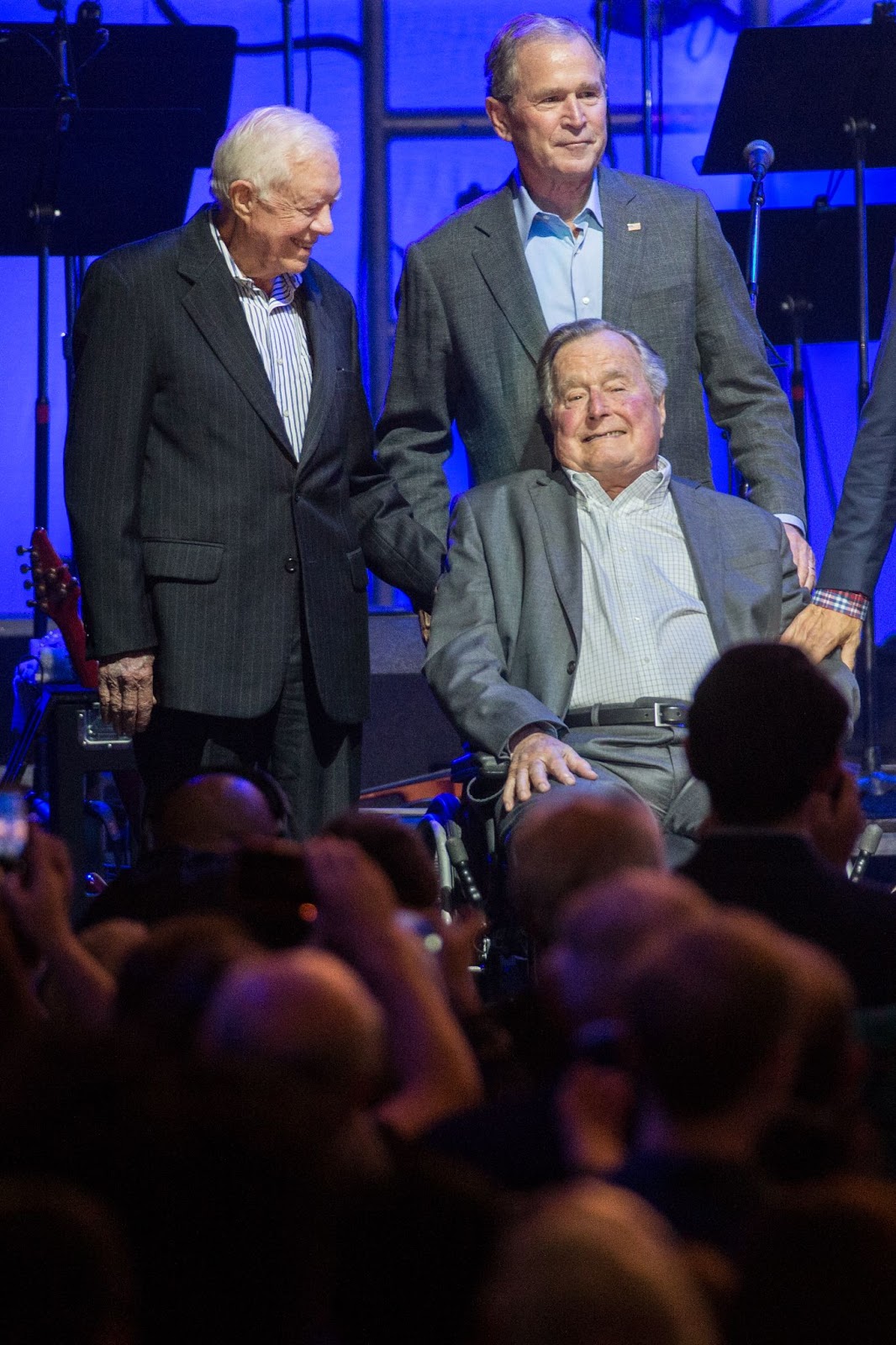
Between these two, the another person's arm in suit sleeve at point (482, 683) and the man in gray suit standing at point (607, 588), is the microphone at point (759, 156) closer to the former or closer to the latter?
the man in gray suit standing at point (607, 588)

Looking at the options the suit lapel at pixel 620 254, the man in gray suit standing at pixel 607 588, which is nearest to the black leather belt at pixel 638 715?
the man in gray suit standing at pixel 607 588

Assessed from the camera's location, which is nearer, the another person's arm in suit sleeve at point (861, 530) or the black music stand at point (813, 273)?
the another person's arm in suit sleeve at point (861, 530)

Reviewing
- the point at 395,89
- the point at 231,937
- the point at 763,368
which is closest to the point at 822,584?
the point at 763,368

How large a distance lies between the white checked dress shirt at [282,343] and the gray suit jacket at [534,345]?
0.32m

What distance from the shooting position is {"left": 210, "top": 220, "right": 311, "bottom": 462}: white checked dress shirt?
295 centimetres

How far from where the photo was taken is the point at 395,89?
6.23 m

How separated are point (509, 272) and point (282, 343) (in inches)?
20.1

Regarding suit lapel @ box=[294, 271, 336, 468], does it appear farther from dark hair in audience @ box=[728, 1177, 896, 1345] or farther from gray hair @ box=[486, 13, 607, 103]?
dark hair in audience @ box=[728, 1177, 896, 1345]

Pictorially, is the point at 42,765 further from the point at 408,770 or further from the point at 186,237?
the point at 186,237

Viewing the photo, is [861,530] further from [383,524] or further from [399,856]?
[399,856]

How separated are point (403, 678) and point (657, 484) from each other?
218cm

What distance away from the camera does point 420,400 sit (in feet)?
10.8

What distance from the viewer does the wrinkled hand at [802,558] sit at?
10.0 feet

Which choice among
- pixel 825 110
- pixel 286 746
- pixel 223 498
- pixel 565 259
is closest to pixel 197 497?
pixel 223 498
